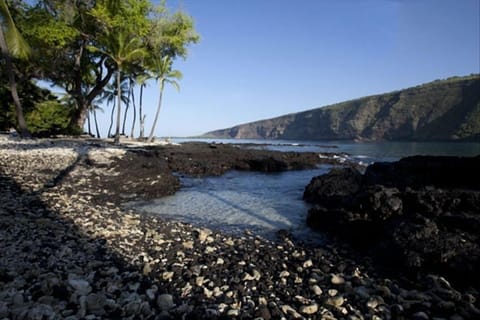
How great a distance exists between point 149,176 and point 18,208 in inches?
263

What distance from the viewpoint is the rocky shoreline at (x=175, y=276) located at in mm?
3500

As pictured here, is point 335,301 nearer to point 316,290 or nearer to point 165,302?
point 316,290

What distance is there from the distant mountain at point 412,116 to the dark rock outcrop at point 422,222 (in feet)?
321

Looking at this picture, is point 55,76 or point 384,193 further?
point 55,76

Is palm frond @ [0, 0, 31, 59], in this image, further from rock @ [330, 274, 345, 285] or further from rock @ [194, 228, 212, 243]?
rock @ [330, 274, 345, 285]

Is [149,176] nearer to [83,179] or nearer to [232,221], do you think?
[83,179]

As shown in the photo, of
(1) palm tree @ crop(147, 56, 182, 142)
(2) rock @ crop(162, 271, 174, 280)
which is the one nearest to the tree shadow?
(2) rock @ crop(162, 271, 174, 280)

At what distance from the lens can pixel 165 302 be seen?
12.0ft

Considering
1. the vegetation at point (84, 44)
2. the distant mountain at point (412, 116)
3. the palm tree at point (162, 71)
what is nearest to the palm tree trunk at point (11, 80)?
the vegetation at point (84, 44)

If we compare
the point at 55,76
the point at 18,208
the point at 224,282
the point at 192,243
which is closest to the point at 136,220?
the point at 192,243

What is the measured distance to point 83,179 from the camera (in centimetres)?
1159

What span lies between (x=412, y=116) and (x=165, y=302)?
131m

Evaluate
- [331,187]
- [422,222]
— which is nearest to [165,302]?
[422,222]

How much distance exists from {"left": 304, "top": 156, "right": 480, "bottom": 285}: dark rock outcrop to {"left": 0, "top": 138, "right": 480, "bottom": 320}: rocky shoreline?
417 millimetres
